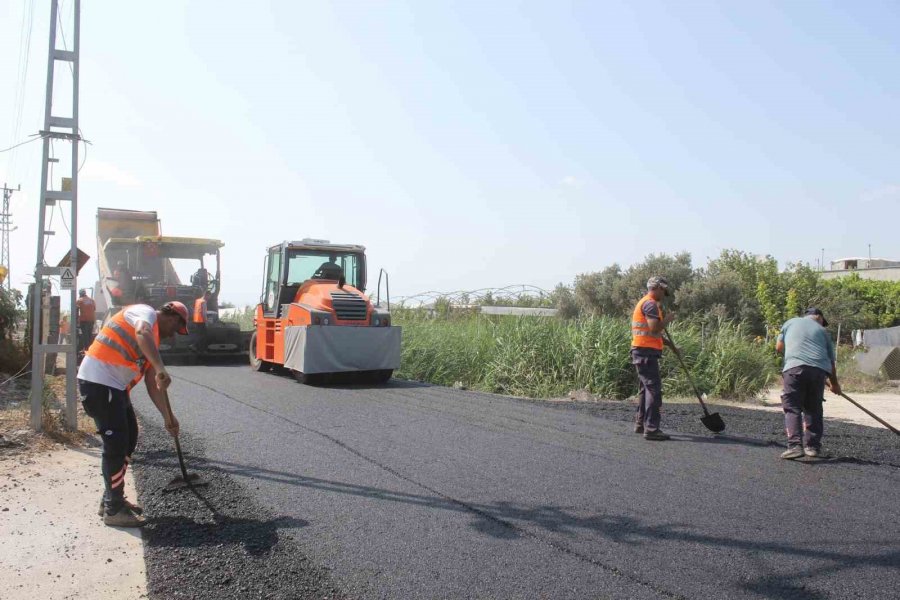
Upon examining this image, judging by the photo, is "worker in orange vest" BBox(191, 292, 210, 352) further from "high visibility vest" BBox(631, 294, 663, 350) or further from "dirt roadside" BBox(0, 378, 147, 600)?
"high visibility vest" BBox(631, 294, 663, 350)

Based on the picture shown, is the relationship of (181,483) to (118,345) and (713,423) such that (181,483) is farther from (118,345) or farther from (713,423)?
(713,423)

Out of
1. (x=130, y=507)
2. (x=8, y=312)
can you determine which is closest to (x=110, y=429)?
(x=130, y=507)

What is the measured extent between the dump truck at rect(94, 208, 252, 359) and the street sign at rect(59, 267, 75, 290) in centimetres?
793

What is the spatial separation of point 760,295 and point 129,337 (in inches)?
851

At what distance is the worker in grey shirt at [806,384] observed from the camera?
6418mm

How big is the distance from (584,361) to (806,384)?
5.45 metres

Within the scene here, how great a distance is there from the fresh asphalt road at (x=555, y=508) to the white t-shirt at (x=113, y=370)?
3.71 feet

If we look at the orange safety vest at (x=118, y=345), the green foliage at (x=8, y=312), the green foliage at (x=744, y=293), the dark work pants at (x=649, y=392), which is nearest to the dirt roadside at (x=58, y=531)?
the orange safety vest at (x=118, y=345)

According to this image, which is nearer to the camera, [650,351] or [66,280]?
[650,351]

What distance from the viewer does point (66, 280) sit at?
7551 mm

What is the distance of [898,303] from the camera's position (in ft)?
83.5

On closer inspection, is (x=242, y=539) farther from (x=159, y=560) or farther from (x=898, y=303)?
(x=898, y=303)

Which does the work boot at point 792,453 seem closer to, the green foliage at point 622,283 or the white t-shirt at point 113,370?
the white t-shirt at point 113,370

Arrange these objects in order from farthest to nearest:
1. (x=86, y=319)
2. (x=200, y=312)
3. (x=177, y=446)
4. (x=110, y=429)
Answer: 1. (x=200, y=312)
2. (x=86, y=319)
3. (x=177, y=446)
4. (x=110, y=429)
